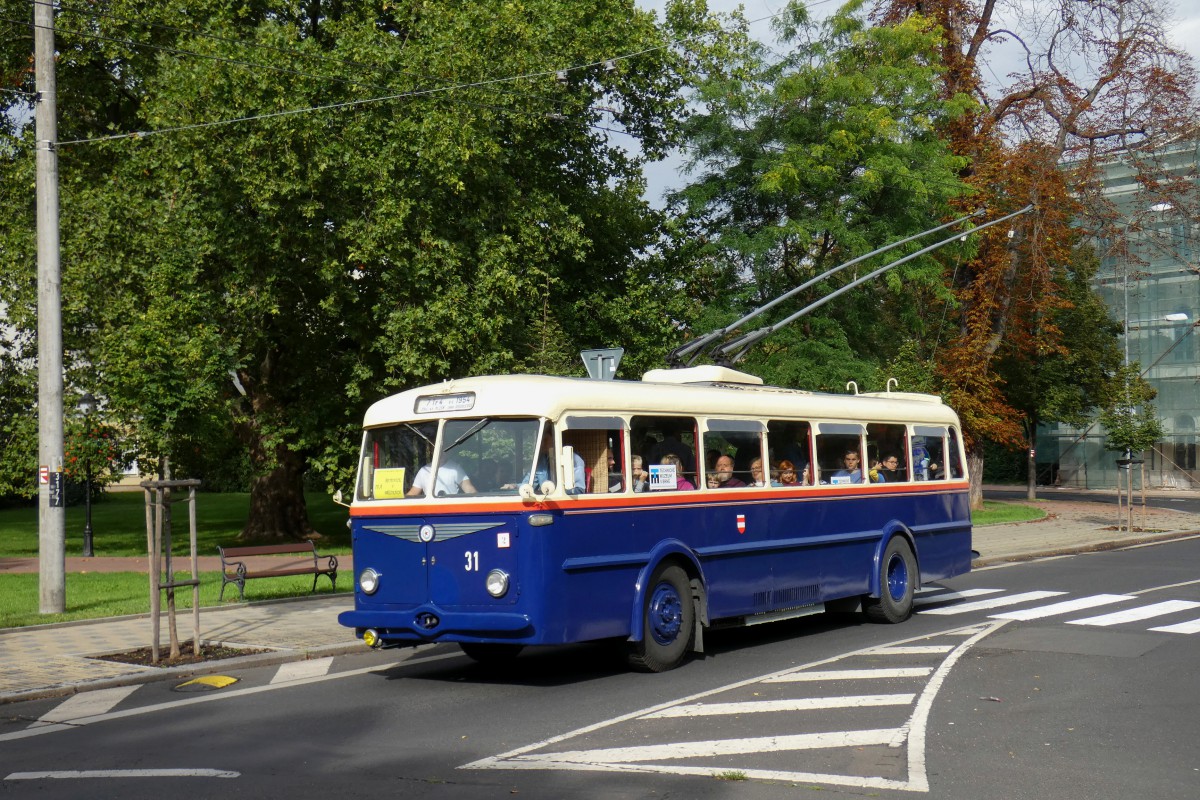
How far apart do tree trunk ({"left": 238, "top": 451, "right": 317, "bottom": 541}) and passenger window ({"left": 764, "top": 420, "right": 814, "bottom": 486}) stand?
809 inches

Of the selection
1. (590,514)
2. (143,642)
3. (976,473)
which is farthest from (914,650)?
(976,473)

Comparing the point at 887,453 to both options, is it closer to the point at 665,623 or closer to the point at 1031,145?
the point at 665,623

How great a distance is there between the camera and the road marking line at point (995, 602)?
17.1 metres

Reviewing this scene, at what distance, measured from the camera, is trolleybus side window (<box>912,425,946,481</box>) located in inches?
671

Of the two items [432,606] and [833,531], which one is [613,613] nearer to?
[432,606]

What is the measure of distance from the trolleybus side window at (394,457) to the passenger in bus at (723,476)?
2.94 metres

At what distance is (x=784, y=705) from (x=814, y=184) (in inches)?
927

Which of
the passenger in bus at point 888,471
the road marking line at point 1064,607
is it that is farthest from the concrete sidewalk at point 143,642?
the road marking line at point 1064,607

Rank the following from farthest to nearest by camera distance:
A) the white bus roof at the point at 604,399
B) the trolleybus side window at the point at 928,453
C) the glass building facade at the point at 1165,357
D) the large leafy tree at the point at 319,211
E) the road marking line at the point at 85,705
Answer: the glass building facade at the point at 1165,357
the large leafy tree at the point at 319,211
the trolleybus side window at the point at 928,453
the white bus roof at the point at 604,399
the road marking line at the point at 85,705

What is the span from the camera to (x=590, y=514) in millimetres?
11461

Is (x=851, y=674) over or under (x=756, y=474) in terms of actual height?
under

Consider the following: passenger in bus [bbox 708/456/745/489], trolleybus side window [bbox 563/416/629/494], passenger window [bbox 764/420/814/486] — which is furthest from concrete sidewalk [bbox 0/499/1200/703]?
passenger window [bbox 764/420/814/486]

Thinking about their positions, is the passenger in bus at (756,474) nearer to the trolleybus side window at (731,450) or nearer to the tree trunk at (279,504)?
the trolleybus side window at (731,450)

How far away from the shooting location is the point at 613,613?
37.9ft
